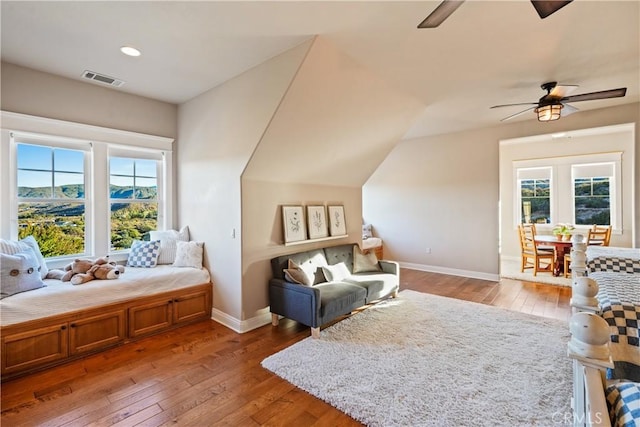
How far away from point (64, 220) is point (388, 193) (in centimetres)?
578

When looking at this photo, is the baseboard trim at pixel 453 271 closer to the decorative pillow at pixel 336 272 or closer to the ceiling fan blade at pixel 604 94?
the decorative pillow at pixel 336 272

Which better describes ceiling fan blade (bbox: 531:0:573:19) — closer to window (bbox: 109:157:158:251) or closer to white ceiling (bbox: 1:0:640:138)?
white ceiling (bbox: 1:0:640:138)

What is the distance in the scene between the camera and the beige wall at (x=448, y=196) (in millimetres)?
5254

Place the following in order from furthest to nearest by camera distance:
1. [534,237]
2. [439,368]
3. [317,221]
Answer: [534,237], [317,221], [439,368]

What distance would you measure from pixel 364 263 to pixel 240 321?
6.67 feet

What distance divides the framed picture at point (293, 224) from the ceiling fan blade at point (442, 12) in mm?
2551

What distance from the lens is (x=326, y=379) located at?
2307 mm

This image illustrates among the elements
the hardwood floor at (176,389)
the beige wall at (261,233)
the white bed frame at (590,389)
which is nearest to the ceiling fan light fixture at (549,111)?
the beige wall at (261,233)

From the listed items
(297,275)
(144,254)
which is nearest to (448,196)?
(297,275)

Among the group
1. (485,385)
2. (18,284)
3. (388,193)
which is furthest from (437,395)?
(388,193)

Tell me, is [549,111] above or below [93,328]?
above

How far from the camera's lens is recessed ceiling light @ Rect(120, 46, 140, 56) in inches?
105

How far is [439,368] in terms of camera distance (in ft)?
7.98
